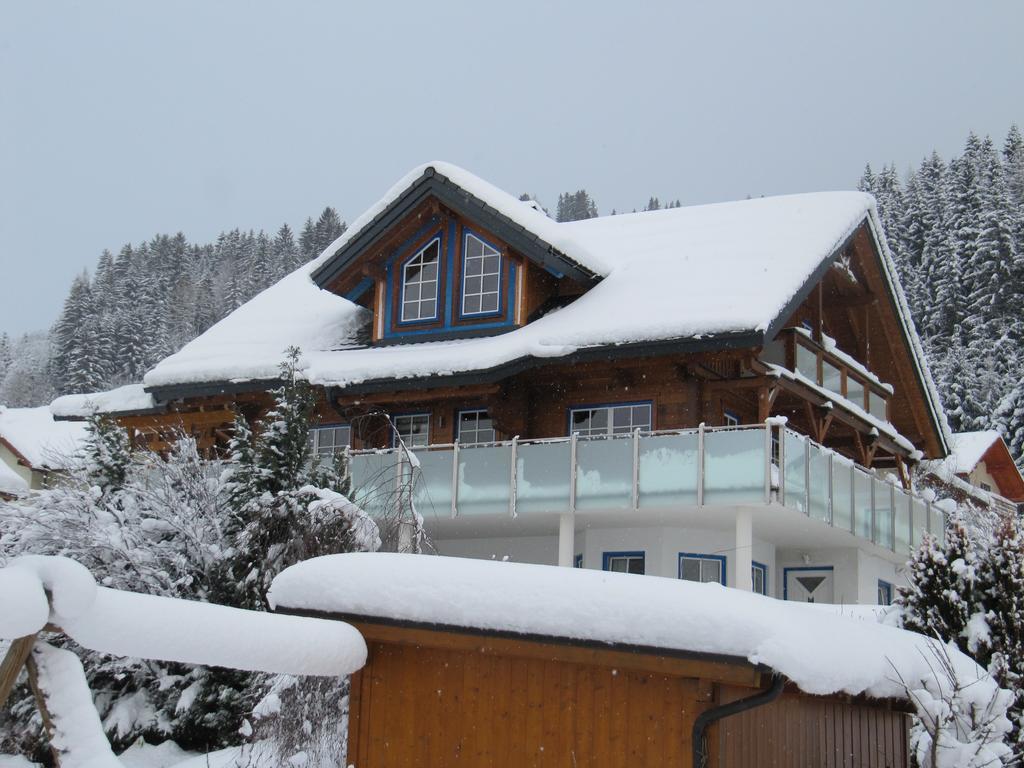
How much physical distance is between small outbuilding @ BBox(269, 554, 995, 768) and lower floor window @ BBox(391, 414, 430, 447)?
48.2 ft

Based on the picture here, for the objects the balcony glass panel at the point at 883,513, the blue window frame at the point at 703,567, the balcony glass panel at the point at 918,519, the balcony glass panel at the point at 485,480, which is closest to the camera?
the balcony glass panel at the point at 485,480

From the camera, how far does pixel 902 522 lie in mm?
23609

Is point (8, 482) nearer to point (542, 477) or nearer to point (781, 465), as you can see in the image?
point (542, 477)

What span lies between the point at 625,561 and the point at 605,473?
241 centimetres

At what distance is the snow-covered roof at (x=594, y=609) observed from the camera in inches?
303

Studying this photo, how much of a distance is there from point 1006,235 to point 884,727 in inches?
2284

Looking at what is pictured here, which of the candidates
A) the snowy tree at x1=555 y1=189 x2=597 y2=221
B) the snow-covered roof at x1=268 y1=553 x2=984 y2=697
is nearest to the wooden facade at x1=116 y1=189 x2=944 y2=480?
the snow-covered roof at x1=268 y1=553 x2=984 y2=697

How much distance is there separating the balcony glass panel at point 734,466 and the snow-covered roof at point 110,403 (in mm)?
11926

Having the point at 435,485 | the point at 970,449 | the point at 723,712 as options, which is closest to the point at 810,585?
the point at 435,485

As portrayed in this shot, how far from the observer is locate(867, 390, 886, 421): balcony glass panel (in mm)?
26109

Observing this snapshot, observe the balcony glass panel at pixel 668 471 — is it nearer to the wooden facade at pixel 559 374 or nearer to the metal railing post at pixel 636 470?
the metal railing post at pixel 636 470

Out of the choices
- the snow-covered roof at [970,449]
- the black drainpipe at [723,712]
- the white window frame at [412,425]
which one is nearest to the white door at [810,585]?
the white window frame at [412,425]

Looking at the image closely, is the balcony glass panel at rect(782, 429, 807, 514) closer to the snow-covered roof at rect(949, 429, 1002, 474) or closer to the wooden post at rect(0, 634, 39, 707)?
the wooden post at rect(0, 634, 39, 707)

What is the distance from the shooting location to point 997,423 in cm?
5734
